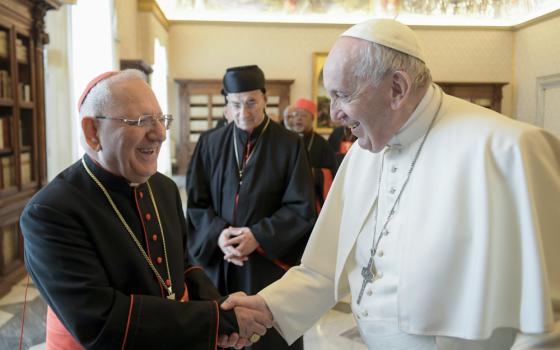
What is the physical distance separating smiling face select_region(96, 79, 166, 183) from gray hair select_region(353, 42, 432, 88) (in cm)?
66

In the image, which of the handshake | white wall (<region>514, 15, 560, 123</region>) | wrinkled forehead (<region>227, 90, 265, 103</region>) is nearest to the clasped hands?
wrinkled forehead (<region>227, 90, 265, 103</region>)

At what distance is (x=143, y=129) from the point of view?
5.20 ft

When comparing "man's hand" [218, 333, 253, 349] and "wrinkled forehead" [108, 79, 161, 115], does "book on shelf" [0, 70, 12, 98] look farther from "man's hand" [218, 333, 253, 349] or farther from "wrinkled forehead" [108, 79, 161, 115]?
"man's hand" [218, 333, 253, 349]

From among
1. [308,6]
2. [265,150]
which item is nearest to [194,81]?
[308,6]

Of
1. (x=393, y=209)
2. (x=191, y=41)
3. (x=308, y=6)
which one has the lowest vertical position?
(x=393, y=209)

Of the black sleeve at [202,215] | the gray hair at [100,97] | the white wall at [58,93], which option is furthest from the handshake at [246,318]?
the white wall at [58,93]

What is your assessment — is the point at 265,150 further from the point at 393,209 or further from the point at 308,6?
the point at 308,6

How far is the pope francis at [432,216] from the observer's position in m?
1.30

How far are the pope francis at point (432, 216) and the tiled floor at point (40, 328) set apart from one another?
6.70 ft

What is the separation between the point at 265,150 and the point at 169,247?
1.32 metres

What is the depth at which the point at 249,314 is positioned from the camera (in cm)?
186

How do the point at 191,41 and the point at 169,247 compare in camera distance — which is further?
the point at 191,41

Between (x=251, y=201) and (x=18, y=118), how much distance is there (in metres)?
3.09

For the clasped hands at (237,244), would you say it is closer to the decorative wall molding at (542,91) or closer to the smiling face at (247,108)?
the smiling face at (247,108)
